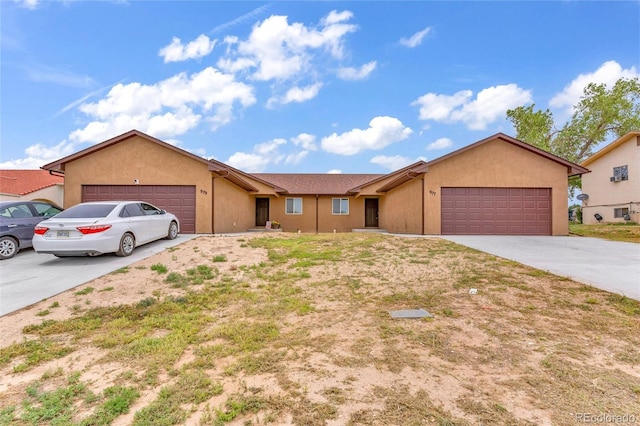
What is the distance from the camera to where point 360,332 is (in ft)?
13.2

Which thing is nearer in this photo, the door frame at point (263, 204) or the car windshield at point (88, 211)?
the car windshield at point (88, 211)

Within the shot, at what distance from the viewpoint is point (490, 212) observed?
1420 cm

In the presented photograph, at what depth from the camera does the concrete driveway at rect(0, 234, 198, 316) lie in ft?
18.3

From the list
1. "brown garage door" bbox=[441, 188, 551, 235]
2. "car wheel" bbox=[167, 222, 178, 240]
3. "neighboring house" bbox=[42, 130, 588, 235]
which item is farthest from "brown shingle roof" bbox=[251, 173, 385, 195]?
"car wheel" bbox=[167, 222, 178, 240]

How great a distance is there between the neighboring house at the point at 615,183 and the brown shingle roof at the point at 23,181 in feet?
125

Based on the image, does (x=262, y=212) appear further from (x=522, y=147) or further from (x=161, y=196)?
(x=522, y=147)

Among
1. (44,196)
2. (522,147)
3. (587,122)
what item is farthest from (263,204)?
(587,122)

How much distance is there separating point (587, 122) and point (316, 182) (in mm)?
27608

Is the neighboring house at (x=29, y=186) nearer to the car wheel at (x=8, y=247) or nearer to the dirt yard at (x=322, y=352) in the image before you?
the car wheel at (x=8, y=247)

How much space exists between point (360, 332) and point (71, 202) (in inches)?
601

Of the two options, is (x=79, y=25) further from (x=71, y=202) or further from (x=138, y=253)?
(x=138, y=253)

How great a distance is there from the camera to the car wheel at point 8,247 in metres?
8.54

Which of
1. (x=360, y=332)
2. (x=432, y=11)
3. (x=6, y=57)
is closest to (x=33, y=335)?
(x=360, y=332)

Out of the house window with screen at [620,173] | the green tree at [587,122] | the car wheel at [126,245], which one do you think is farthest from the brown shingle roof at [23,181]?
the green tree at [587,122]
